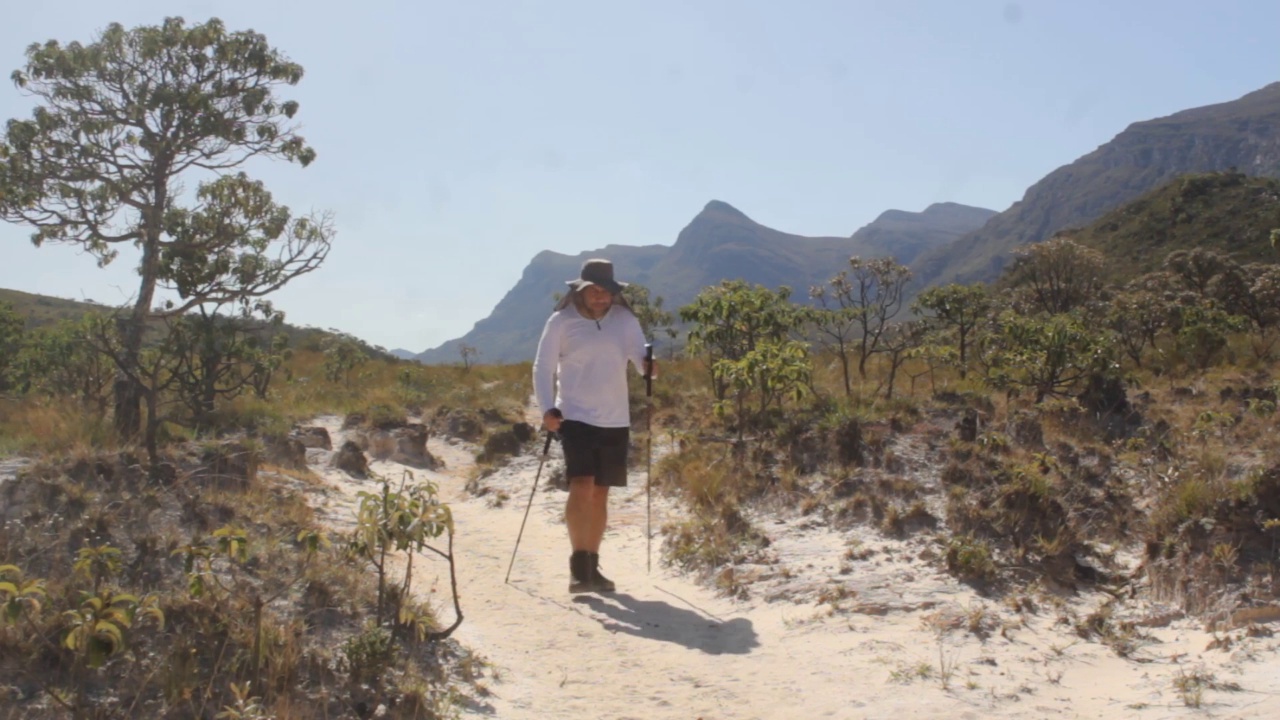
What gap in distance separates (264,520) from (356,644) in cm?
210

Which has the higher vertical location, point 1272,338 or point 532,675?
point 1272,338

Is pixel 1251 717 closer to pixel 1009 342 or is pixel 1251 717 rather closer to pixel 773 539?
pixel 773 539

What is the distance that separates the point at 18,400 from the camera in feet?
42.0

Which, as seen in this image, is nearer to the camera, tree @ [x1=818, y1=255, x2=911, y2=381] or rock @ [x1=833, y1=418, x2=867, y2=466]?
Result: rock @ [x1=833, y1=418, x2=867, y2=466]

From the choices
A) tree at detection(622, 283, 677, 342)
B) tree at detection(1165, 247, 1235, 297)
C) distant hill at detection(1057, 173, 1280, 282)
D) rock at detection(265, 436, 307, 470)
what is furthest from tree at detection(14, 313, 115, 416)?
distant hill at detection(1057, 173, 1280, 282)

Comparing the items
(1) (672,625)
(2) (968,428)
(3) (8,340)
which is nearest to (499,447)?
(2) (968,428)

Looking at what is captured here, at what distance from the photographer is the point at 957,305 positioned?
13.0 meters

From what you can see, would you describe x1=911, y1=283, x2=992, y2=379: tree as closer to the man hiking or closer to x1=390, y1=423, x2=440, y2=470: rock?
x1=390, y1=423, x2=440, y2=470: rock

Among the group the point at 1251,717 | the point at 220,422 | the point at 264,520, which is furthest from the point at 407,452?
the point at 1251,717

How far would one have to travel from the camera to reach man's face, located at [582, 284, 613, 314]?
6.01 m

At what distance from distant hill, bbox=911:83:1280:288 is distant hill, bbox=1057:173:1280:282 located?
8284 centimetres

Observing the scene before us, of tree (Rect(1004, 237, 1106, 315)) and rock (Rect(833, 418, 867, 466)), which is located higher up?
tree (Rect(1004, 237, 1106, 315))

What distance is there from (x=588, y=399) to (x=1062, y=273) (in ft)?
40.0

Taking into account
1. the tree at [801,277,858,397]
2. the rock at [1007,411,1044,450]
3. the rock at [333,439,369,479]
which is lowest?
the rock at [333,439,369,479]
